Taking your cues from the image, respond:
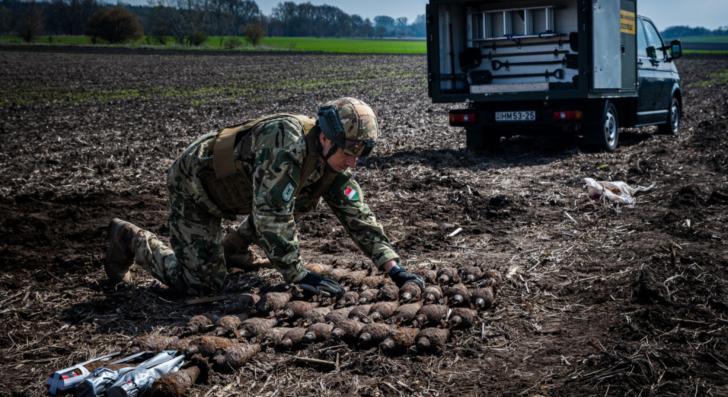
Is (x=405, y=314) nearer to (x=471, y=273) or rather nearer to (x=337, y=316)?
(x=337, y=316)

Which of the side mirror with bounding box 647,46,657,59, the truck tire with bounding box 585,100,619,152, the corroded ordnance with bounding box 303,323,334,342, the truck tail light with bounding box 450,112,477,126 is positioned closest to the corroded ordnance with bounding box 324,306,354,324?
the corroded ordnance with bounding box 303,323,334,342

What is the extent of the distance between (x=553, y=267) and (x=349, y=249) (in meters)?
1.91

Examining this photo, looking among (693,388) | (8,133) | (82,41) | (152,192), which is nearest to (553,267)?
(693,388)

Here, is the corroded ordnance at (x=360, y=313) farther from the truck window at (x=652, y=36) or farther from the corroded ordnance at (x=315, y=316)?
the truck window at (x=652, y=36)

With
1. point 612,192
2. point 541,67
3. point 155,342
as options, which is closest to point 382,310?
point 155,342

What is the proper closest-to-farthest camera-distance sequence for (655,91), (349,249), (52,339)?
(52,339) → (349,249) → (655,91)

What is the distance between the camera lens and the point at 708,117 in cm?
1816

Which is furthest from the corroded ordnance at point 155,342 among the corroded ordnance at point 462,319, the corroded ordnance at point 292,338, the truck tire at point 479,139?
the truck tire at point 479,139

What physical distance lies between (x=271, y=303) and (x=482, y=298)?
140cm

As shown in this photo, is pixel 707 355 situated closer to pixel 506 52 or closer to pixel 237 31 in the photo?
pixel 506 52

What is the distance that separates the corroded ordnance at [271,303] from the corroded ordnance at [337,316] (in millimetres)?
376

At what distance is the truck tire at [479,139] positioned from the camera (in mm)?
13172

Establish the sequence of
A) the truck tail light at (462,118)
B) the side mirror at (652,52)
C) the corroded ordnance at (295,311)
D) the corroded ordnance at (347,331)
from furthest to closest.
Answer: the side mirror at (652,52), the truck tail light at (462,118), the corroded ordnance at (295,311), the corroded ordnance at (347,331)

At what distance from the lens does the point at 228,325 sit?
181 inches
